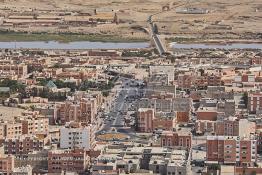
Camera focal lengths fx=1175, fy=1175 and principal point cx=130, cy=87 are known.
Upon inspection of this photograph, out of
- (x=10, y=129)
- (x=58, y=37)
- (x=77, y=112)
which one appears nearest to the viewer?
(x=10, y=129)

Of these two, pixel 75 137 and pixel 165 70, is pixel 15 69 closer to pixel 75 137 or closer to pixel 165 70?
pixel 165 70

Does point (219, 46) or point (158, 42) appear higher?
point (158, 42)

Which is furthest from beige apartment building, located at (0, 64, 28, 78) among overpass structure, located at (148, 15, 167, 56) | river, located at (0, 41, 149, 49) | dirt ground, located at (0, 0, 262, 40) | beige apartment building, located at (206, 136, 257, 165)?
beige apartment building, located at (206, 136, 257, 165)

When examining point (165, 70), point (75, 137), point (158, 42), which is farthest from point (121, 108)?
point (158, 42)

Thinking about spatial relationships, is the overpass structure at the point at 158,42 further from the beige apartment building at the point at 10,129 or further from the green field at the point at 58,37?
the beige apartment building at the point at 10,129

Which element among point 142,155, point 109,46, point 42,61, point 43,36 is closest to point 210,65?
point 42,61

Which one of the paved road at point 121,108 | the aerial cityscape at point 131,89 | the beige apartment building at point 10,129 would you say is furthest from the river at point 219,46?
the beige apartment building at point 10,129

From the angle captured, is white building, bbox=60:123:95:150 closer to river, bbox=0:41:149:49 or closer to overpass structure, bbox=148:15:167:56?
overpass structure, bbox=148:15:167:56
